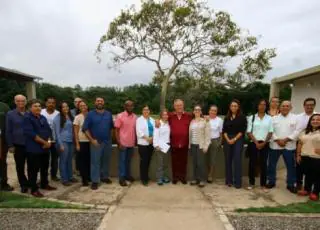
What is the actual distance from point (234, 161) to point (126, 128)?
2.17 metres

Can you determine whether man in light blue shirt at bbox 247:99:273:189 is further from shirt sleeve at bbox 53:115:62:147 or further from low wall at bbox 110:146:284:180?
shirt sleeve at bbox 53:115:62:147

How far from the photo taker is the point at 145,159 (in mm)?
5758

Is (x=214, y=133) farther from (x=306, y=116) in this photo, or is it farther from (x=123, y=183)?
(x=123, y=183)

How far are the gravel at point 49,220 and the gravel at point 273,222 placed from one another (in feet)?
6.23

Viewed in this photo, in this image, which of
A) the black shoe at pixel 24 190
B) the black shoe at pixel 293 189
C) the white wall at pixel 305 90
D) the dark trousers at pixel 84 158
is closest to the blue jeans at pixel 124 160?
the dark trousers at pixel 84 158

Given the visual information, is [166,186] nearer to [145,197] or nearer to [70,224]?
[145,197]

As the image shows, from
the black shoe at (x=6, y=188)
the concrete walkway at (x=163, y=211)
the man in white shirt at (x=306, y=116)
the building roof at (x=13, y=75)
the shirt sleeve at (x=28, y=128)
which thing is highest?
the building roof at (x=13, y=75)

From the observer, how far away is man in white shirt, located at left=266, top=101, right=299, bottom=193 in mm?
5277

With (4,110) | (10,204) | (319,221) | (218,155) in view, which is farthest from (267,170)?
(4,110)

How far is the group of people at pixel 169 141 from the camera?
4.98 metres

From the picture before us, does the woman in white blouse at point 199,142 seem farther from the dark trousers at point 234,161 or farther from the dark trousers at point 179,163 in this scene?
the dark trousers at point 234,161

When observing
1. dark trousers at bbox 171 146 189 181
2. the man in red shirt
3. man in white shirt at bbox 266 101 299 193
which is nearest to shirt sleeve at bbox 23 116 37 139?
the man in red shirt

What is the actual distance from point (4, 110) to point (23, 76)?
41.8ft

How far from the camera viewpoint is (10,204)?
14.4ft
